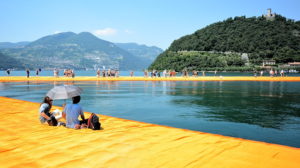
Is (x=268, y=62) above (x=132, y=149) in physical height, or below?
above

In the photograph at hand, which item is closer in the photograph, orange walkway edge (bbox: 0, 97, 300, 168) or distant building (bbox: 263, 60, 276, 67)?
orange walkway edge (bbox: 0, 97, 300, 168)

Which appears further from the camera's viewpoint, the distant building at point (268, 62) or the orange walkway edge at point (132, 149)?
the distant building at point (268, 62)

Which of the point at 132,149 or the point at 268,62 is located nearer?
the point at 132,149

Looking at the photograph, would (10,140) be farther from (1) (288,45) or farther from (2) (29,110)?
(1) (288,45)

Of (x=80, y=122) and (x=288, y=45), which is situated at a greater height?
(x=288, y=45)

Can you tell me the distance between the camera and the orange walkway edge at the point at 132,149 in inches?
238

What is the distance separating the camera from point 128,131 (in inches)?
368

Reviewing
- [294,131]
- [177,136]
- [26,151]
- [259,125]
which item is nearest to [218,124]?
[259,125]

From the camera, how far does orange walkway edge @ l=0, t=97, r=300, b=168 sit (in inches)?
238

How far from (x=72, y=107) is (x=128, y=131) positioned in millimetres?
2177

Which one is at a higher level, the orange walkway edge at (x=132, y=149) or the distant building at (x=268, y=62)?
the distant building at (x=268, y=62)

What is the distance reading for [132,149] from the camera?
7113 mm

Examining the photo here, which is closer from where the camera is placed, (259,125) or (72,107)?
(72,107)

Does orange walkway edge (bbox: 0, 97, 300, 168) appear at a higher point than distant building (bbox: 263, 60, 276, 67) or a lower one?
lower
